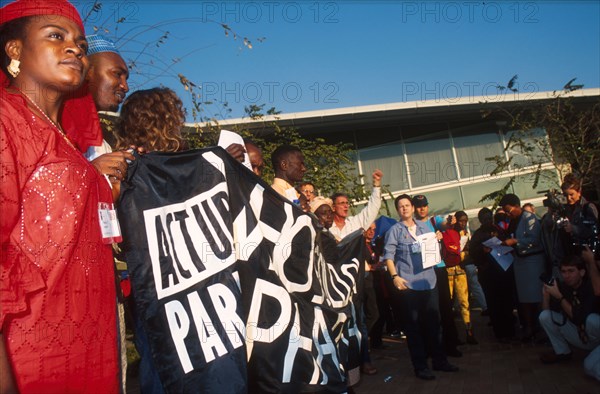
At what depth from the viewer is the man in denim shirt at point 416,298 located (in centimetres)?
659

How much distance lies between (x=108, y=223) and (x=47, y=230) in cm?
31

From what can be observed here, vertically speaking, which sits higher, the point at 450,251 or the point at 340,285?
the point at 450,251

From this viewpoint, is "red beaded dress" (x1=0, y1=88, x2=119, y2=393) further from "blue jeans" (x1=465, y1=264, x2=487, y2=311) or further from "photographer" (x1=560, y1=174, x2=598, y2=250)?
"blue jeans" (x1=465, y1=264, x2=487, y2=311)

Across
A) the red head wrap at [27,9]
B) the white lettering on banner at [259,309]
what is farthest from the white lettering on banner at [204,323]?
the red head wrap at [27,9]

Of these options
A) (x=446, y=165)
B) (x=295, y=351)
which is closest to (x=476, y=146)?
(x=446, y=165)

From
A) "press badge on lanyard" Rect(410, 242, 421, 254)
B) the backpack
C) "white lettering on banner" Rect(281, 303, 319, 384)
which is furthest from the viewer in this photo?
the backpack

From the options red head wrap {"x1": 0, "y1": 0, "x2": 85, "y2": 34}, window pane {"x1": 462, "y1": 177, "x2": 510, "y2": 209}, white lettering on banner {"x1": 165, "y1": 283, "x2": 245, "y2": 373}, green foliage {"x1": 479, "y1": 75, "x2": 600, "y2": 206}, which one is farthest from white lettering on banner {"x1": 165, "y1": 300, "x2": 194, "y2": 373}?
window pane {"x1": 462, "y1": 177, "x2": 510, "y2": 209}

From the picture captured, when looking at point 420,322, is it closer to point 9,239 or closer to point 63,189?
point 63,189

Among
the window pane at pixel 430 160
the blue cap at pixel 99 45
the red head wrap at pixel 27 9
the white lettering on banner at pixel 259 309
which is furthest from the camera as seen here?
the window pane at pixel 430 160

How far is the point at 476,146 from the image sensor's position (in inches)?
664

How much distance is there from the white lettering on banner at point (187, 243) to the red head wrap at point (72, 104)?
17.6 inches

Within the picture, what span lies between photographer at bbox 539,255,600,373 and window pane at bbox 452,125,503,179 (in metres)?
10.4

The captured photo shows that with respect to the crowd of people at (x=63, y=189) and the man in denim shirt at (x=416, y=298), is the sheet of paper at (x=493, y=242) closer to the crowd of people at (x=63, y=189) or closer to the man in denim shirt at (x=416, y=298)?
the man in denim shirt at (x=416, y=298)

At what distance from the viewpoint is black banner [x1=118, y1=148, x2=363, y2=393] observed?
237cm
